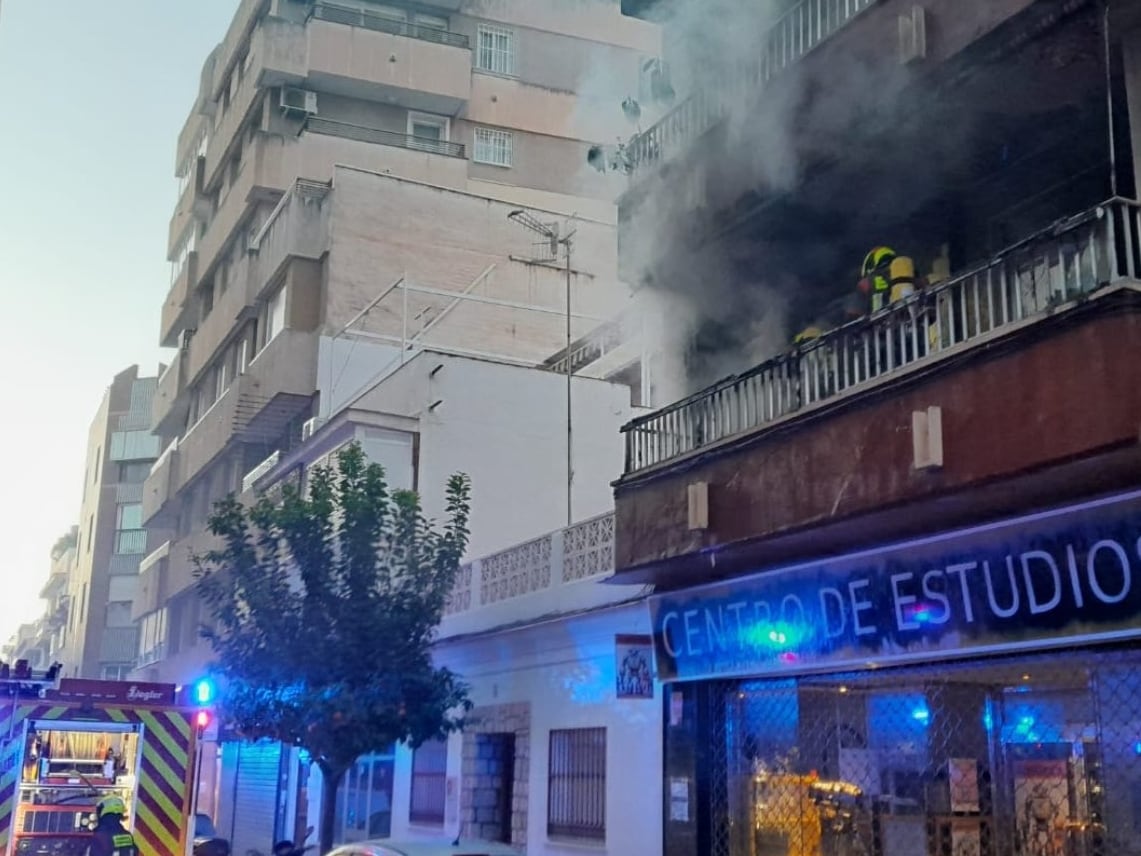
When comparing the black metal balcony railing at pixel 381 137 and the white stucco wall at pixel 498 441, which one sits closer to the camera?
the white stucco wall at pixel 498 441

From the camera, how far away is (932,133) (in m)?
10.1

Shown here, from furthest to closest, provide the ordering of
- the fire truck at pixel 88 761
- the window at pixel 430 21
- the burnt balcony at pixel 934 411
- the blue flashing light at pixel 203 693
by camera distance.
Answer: the window at pixel 430 21 < the blue flashing light at pixel 203 693 < the fire truck at pixel 88 761 < the burnt balcony at pixel 934 411

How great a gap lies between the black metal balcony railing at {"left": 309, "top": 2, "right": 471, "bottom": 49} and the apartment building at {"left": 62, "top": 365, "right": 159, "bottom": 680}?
27046mm

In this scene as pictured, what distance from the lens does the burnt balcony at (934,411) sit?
24.2 feet

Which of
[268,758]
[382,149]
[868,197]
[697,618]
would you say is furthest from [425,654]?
[382,149]

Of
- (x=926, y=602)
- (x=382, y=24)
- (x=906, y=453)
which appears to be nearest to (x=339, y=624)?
(x=926, y=602)

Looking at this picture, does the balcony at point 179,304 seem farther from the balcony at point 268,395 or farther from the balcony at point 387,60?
the balcony at point 387,60

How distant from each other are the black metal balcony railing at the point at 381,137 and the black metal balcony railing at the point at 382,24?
2.44 m

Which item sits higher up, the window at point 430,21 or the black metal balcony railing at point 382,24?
the window at point 430,21

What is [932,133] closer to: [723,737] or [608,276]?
[723,737]

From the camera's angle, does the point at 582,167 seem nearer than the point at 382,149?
→ No

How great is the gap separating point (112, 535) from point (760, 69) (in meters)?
51.1

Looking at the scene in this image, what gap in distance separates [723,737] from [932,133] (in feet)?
17.8

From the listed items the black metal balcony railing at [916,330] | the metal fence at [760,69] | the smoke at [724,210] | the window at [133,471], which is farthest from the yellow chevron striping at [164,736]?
the window at [133,471]
